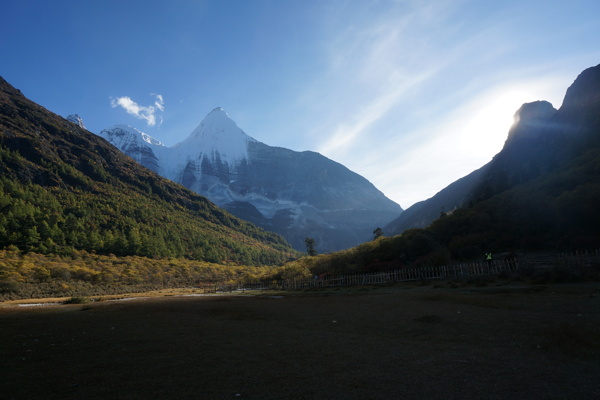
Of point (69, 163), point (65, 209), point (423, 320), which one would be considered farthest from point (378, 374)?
point (69, 163)

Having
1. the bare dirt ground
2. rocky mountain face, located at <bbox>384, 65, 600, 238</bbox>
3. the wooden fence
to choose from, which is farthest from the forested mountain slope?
rocky mountain face, located at <bbox>384, 65, 600, 238</bbox>

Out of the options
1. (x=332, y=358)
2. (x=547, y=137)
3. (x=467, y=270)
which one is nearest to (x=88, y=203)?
(x=467, y=270)

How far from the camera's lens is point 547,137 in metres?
68.2

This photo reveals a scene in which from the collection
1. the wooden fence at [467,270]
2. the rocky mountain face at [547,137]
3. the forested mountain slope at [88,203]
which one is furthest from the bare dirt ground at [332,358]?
the forested mountain slope at [88,203]

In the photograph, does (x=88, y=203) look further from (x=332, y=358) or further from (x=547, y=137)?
(x=547, y=137)

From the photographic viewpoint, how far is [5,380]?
4.87 metres

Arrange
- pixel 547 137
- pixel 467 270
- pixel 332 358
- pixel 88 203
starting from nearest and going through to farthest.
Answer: pixel 332 358, pixel 467 270, pixel 547 137, pixel 88 203

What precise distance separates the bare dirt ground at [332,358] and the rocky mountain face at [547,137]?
42.8 m

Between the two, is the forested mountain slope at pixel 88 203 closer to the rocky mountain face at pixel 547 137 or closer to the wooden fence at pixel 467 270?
the wooden fence at pixel 467 270

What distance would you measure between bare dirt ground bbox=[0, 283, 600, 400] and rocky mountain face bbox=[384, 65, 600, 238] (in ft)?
141

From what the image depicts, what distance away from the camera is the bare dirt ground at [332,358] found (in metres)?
4.27

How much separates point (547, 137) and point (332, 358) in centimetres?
8231

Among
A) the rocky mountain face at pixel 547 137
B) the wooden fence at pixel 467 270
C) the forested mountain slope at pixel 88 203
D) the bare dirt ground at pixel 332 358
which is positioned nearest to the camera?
the bare dirt ground at pixel 332 358

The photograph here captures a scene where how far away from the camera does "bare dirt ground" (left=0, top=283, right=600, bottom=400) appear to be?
4.27 m
